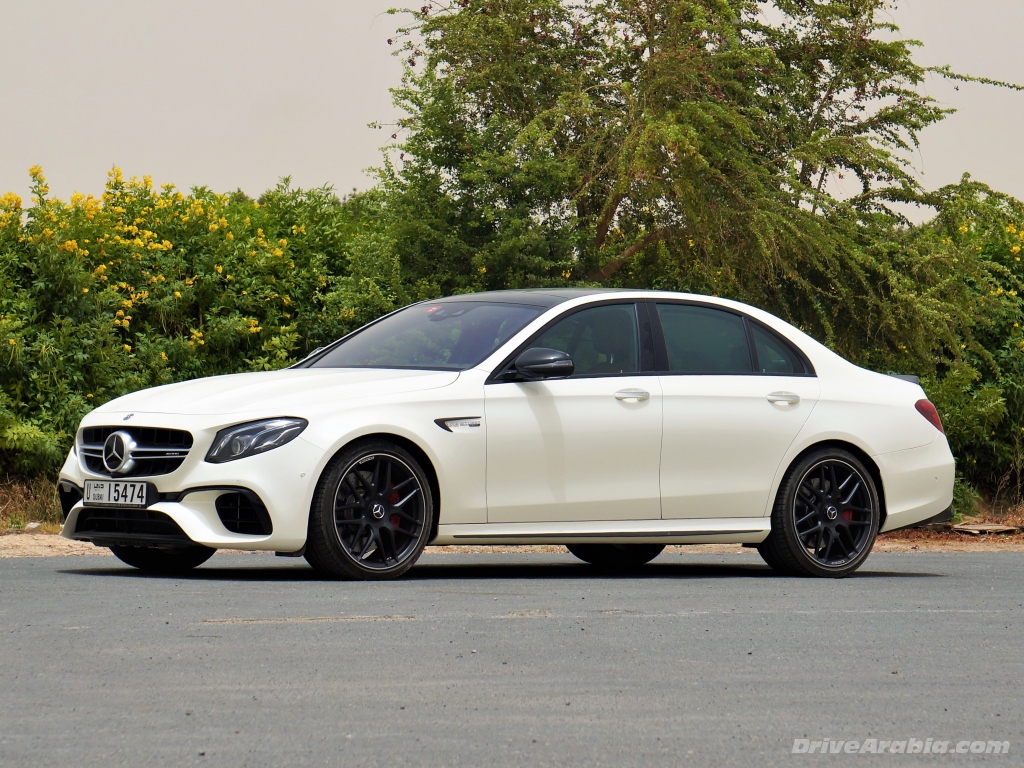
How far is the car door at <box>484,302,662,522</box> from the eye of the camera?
9.14m

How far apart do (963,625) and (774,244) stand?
9745 millimetres

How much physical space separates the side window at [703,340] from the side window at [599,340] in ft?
0.84

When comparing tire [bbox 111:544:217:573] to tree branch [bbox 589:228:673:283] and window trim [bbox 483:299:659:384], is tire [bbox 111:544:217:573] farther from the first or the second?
tree branch [bbox 589:228:673:283]

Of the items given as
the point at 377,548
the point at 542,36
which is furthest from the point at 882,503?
the point at 542,36

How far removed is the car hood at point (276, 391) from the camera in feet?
28.2

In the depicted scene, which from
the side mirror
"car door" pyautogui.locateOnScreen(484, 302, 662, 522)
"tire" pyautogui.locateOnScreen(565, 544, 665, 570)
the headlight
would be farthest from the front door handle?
the headlight

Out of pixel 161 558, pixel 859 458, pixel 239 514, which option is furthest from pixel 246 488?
pixel 859 458

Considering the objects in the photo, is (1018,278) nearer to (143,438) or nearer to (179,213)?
(179,213)

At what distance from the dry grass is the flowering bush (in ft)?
0.54

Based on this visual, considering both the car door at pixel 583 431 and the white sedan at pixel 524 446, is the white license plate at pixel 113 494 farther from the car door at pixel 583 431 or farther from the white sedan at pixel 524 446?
the car door at pixel 583 431

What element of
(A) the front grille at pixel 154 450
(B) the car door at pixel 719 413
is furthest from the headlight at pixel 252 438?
(B) the car door at pixel 719 413

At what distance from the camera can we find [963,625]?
7707 mm

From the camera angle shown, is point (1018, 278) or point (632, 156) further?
point (1018, 278)

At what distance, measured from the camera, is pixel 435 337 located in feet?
31.7
